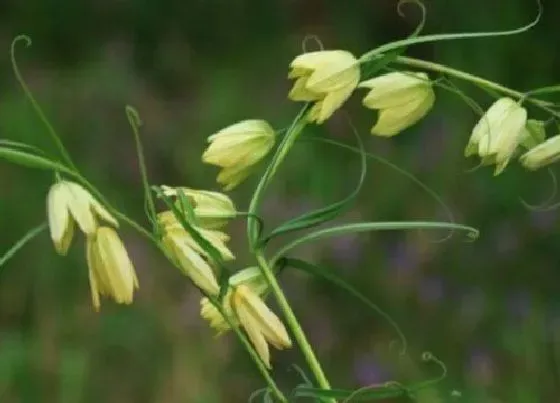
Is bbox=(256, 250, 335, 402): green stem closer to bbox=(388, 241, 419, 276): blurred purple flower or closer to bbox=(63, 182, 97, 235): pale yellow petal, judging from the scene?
bbox=(63, 182, 97, 235): pale yellow petal

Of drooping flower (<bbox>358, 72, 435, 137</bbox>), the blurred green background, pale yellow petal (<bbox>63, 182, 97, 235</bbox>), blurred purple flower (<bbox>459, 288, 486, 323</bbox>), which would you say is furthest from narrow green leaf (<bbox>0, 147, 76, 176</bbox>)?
blurred purple flower (<bbox>459, 288, 486, 323</bbox>)

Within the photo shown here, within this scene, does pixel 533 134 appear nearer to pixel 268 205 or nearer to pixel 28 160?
pixel 28 160

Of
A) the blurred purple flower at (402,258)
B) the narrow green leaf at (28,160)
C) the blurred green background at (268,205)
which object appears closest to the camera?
the narrow green leaf at (28,160)

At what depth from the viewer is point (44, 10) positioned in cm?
218

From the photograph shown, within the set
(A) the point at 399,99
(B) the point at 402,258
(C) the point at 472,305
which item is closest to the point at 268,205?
Result: (B) the point at 402,258

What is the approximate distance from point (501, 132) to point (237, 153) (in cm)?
9

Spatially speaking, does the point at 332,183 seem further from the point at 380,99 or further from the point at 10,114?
the point at 380,99

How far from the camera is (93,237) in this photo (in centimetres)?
43

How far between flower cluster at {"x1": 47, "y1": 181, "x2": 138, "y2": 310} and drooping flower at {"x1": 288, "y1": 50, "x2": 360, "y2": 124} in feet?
0.27

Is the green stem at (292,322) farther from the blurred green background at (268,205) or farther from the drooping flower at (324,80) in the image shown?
the blurred green background at (268,205)

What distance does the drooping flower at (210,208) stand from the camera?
0.46 metres

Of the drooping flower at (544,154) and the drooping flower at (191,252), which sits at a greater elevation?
the drooping flower at (544,154)

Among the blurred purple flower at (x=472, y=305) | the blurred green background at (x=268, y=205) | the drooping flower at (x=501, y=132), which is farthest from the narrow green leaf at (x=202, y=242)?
the blurred purple flower at (x=472, y=305)

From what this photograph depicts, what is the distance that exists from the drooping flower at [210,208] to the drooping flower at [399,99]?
0.07 metres
